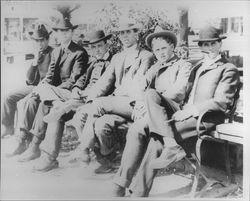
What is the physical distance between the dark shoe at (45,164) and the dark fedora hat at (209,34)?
3.50 ft

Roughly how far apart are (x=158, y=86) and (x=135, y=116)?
0.21m

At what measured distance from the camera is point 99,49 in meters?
1.91

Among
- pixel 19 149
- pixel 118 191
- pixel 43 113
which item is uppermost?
pixel 43 113

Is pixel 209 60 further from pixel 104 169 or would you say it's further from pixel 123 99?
pixel 104 169

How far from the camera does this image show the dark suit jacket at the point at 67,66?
6.30 ft

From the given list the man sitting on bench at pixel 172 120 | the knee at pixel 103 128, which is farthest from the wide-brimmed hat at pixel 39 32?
the man sitting on bench at pixel 172 120

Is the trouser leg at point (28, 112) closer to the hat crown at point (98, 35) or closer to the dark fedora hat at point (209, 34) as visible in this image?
the hat crown at point (98, 35)

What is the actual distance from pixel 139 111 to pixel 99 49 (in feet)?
1.37

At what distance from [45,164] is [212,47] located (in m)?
1.16

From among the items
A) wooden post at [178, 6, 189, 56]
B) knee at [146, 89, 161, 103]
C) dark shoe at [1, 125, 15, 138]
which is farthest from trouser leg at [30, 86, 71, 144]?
wooden post at [178, 6, 189, 56]

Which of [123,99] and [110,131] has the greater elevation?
[123,99]

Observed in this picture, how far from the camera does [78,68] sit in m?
1.92

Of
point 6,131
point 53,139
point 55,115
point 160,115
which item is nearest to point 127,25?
point 160,115

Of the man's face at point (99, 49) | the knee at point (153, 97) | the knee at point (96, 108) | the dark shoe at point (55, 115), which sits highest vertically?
the man's face at point (99, 49)
